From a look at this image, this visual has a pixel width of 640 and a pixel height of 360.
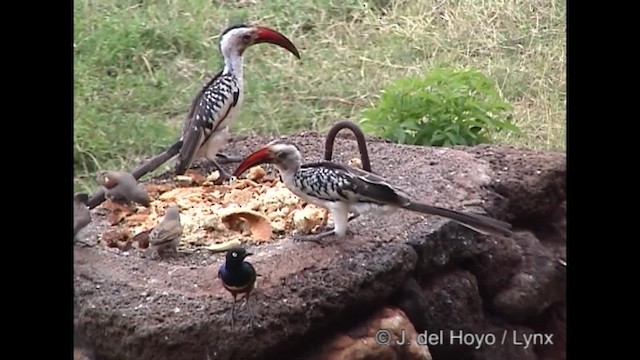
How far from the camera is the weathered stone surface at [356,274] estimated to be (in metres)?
2.20

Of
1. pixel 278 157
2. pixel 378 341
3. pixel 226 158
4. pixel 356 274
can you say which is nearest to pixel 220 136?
pixel 226 158

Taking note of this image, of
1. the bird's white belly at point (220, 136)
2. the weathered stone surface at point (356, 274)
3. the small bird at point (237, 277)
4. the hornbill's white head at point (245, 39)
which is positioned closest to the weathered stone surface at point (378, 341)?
the weathered stone surface at point (356, 274)

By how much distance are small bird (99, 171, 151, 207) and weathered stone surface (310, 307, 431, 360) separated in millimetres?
479

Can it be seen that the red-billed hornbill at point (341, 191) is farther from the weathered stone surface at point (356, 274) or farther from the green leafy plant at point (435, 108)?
the green leafy plant at point (435, 108)

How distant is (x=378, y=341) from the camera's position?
2254mm

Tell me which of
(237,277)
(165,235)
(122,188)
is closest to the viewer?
(237,277)

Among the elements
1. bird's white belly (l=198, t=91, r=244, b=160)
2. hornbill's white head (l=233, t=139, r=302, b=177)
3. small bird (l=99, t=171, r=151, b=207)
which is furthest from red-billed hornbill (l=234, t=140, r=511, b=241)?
small bird (l=99, t=171, r=151, b=207)

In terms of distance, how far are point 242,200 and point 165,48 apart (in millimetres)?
347

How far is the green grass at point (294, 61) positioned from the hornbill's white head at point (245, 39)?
1 cm

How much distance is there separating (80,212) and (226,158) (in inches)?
12.2

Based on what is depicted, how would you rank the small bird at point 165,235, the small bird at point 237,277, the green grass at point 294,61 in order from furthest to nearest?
the green grass at point 294,61 < the small bird at point 165,235 < the small bird at point 237,277

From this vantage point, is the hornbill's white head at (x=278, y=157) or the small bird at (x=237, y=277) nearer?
the small bird at (x=237, y=277)

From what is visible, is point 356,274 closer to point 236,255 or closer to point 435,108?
point 236,255

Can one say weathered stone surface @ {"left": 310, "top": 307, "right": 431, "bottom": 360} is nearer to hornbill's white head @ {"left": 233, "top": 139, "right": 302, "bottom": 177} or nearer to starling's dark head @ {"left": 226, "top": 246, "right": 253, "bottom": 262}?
starling's dark head @ {"left": 226, "top": 246, "right": 253, "bottom": 262}
